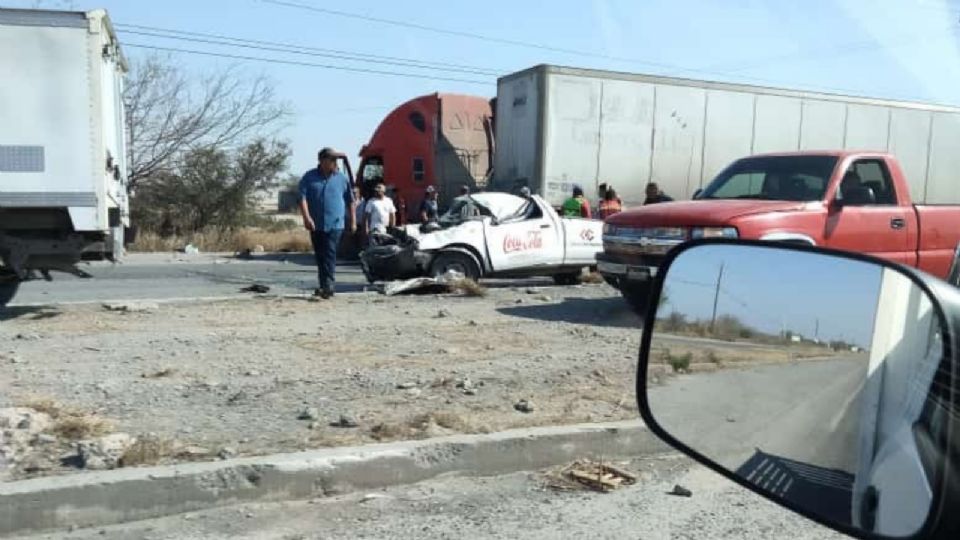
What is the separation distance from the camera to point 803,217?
9.12 metres

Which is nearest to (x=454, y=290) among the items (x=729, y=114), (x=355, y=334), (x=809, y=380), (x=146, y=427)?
(x=355, y=334)

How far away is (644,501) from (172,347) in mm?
4649

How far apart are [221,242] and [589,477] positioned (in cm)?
2076

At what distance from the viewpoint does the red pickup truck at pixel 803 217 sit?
905 centimetres

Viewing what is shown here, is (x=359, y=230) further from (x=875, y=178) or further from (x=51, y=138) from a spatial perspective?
(x=875, y=178)

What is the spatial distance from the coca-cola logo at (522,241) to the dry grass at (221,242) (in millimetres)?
11527

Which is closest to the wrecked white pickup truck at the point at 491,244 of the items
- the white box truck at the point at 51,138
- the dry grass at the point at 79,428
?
the white box truck at the point at 51,138

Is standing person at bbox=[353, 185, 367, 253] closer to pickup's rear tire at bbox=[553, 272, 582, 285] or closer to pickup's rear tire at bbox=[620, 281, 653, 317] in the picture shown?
pickup's rear tire at bbox=[553, 272, 582, 285]

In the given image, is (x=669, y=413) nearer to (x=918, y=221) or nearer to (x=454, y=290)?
(x=918, y=221)

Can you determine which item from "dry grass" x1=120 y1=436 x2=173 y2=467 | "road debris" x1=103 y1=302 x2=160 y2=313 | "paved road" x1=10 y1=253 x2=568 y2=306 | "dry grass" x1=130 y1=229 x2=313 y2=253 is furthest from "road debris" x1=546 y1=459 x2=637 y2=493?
"dry grass" x1=130 y1=229 x2=313 y2=253

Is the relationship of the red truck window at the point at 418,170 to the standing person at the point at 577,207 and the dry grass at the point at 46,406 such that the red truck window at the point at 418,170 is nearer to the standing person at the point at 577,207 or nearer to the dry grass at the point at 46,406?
the standing person at the point at 577,207

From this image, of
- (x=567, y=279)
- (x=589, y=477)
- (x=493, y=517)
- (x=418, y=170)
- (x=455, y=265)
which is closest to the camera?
(x=493, y=517)

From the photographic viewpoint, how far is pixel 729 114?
1827 cm

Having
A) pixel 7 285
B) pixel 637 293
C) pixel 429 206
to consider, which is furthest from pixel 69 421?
pixel 429 206
